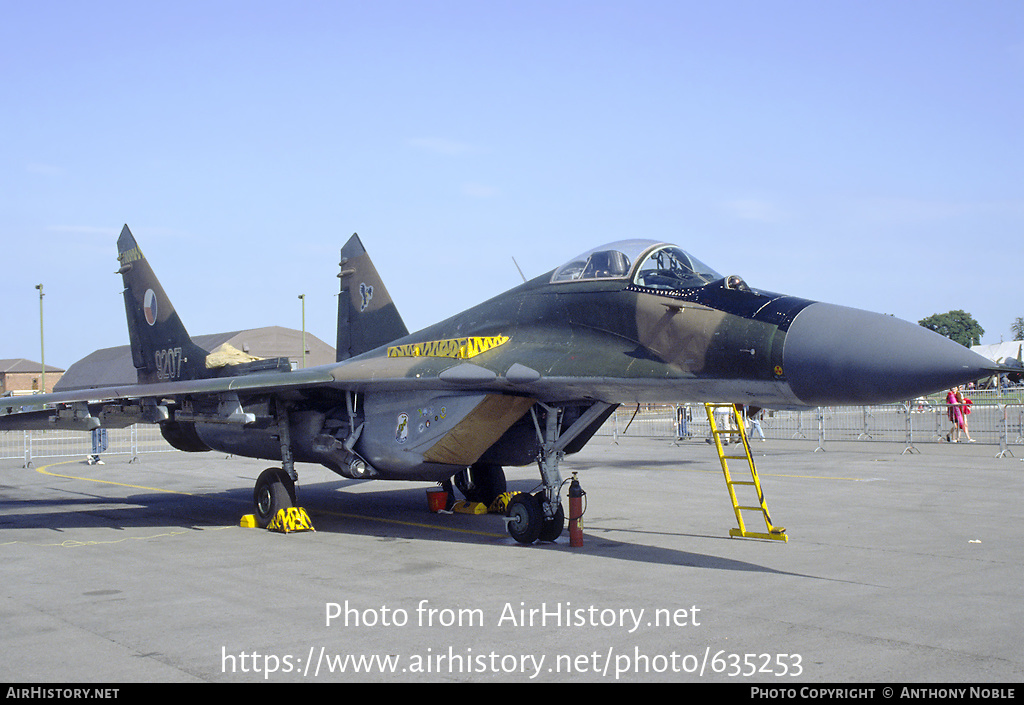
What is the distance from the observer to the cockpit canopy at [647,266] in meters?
9.18

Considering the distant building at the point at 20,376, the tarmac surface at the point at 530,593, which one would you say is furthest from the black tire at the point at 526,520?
the distant building at the point at 20,376

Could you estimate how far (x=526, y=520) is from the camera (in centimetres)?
1025

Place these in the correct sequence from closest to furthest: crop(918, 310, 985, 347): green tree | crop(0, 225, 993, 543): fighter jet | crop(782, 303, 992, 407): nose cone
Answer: crop(782, 303, 992, 407): nose cone < crop(0, 225, 993, 543): fighter jet < crop(918, 310, 985, 347): green tree

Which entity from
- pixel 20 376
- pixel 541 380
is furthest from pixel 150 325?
pixel 20 376

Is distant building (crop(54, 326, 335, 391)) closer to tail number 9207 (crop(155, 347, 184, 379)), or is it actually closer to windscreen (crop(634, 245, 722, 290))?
tail number 9207 (crop(155, 347, 184, 379))

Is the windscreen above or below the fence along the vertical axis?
above

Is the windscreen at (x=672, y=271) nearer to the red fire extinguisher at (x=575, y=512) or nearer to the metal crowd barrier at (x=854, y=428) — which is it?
the red fire extinguisher at (x=575, y=512)

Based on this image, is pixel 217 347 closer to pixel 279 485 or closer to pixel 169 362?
pixel 169 362

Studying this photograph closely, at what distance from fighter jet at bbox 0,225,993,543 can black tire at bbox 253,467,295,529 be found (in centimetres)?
3

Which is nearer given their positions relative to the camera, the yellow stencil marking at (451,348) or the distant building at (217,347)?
the yellow stencil marking at (451,348)

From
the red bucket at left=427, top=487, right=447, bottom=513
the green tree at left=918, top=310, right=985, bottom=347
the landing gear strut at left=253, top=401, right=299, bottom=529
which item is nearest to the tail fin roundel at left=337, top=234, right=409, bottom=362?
the red bucket at left=427, top=487, right=447, bottom=513

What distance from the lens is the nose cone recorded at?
6934mm

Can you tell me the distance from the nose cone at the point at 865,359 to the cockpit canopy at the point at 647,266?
5.02ft

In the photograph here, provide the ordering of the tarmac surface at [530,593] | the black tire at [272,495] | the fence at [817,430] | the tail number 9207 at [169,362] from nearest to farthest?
the tarmac surface at [530,593] → the black tire at [272,495] → the tail number 9207 at [169,362] → the fence at [817,430]
